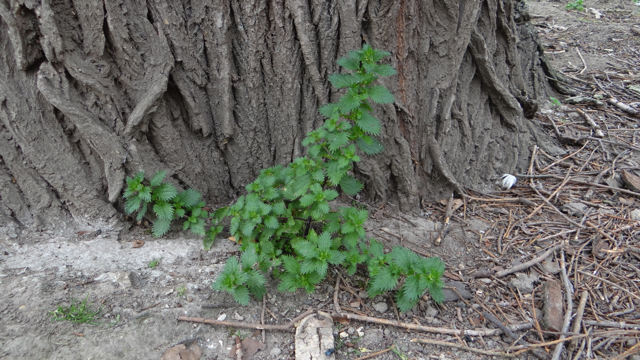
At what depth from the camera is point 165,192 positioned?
2473 millimetres

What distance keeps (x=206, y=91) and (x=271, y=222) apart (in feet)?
3.34

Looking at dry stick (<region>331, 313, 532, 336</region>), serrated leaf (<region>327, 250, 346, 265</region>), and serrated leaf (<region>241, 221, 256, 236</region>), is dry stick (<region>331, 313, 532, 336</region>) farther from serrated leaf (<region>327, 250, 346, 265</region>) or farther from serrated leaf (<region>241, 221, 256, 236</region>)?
serrated leaf (<region>241, 221, 256, 236</region>)

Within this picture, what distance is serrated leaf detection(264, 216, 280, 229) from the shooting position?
7.26 feet

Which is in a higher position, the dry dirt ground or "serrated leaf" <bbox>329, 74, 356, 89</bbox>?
"serrated leaf" <bbox>329, 74, 356, 89</bbox>

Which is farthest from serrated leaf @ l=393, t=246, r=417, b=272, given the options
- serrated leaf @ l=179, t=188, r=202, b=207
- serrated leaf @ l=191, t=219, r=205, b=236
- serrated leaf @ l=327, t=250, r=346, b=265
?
serrated leaf @ l=179, t=188, r=202, b=207

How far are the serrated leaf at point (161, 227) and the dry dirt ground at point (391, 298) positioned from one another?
10cm

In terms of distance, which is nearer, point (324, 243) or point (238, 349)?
point (238, 349)

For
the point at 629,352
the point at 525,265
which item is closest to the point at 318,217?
the point at 525,265

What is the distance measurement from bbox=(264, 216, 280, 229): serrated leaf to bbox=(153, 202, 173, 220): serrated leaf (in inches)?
26.5

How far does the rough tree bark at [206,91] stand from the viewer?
2.26 m

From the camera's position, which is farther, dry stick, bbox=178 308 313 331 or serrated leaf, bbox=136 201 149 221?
serrated leaf, bbox=136 201 149 221

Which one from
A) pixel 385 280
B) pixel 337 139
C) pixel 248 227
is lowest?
pixel 385 280

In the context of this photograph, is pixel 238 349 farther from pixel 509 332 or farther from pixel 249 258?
pixel 509 332

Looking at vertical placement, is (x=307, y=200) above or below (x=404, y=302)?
above
